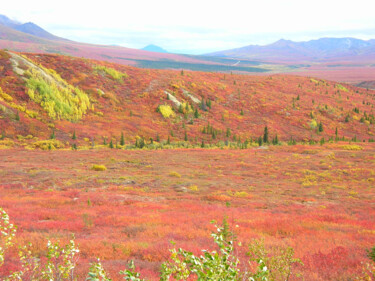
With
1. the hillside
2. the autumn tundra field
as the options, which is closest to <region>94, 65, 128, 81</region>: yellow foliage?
the hillside

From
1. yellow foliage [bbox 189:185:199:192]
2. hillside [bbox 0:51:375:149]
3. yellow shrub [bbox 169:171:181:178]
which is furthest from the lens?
hillside [bbox 0:51:375:149]

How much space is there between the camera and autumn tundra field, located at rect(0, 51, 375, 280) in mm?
7254

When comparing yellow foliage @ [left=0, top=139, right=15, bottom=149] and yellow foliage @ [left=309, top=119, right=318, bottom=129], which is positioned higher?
yellow foliage @ [left=309, top=119, right=318, bottom=129]


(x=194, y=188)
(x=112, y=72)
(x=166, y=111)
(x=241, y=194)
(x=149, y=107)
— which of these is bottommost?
(x=194, y=188)

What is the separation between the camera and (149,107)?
168 ft

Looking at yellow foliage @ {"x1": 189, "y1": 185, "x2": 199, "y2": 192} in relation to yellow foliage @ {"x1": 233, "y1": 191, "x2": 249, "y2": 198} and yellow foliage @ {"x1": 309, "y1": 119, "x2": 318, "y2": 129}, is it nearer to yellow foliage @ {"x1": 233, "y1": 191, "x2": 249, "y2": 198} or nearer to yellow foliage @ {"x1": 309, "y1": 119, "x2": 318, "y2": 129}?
yellow foliage @ {"x1": 233, "y1": 191, "x2": 249, "y2": 198}

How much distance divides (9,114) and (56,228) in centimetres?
3177

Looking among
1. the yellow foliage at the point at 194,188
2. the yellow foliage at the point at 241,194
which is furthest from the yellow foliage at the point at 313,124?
the yellow foliage at the point at 194,188

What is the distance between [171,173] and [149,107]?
104 ft

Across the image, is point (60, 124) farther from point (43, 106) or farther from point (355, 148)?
point (355, 148)

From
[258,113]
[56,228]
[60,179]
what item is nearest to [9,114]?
[60,179]

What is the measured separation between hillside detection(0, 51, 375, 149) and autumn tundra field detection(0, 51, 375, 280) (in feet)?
0.88

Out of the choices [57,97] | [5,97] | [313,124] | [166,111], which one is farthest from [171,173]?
[313,124]

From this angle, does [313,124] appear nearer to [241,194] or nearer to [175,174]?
[175,174]
